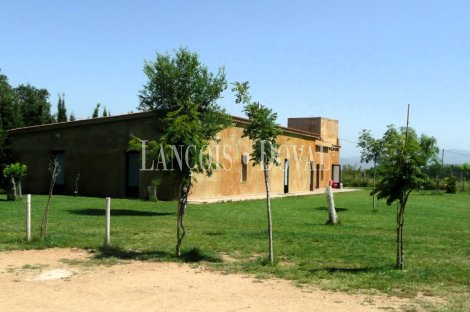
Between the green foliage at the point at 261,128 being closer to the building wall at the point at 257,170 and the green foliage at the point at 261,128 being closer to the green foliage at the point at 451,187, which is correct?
the building wall at the point at 257,170

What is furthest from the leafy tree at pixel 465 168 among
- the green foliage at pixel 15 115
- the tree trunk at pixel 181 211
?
the tree trunk at pixel 181 211

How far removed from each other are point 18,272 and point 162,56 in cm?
1230

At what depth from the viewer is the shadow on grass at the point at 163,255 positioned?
34.2ft

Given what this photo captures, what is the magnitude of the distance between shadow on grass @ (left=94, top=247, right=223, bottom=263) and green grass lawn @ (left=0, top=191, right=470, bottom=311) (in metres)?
0.02

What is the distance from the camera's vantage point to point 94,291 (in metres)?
7.90

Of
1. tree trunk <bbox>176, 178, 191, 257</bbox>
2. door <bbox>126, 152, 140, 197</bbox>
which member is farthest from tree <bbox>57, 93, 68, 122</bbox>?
tree trunk <bbox>176, 178, 191, 257</bbox>

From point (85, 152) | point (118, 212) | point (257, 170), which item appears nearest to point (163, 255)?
point (118, 212)

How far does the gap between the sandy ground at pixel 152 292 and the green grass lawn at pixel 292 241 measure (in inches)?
22.8

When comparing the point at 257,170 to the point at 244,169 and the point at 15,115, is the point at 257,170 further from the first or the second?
the point at 15,115

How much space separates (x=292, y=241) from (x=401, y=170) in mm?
4210

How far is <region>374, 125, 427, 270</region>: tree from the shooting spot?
9.23 m

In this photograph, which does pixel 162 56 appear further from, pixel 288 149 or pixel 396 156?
pixel 288 149

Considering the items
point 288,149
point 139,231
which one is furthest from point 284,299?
point 288,149

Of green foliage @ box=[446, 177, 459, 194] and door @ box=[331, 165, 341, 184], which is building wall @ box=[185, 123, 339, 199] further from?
green foliage @ box=[446, 177, 459, 194]
